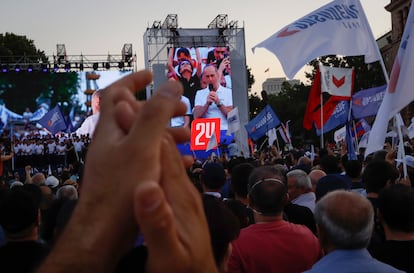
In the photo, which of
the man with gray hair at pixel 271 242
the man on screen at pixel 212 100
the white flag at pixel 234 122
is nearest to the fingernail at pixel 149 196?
the man with gray hair at pixel 271 242

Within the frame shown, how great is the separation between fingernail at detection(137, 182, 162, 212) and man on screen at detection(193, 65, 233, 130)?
34.5 m

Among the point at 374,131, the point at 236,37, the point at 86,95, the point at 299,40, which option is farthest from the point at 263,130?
the point at 236,37

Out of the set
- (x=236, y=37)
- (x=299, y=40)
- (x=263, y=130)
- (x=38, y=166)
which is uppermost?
(x=236, y=37)

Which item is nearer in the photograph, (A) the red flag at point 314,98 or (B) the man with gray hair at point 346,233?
(B) the man with gray hair at point 346,233

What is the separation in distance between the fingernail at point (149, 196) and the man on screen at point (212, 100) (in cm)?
3449

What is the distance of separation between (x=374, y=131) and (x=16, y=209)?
4.12m

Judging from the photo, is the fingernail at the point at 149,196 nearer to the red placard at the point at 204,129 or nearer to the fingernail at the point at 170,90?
the fingernail at the point at 170,90

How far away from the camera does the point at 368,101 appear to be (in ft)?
43.5

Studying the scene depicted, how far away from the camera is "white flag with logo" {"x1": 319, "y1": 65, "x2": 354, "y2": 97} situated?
1274 cm

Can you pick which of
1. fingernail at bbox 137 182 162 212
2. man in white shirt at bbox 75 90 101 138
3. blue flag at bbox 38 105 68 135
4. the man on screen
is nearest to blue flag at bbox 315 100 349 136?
man in white shirt at bbox 75 90 101 138

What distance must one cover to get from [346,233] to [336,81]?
34.7ft

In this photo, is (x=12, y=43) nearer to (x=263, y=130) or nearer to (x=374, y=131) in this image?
(x=263, y=130)

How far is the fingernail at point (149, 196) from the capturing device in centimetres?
80

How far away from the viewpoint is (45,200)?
5719 millimetres
